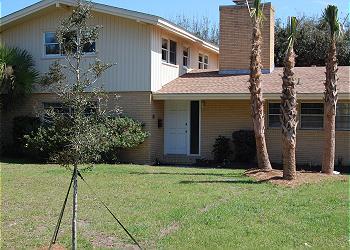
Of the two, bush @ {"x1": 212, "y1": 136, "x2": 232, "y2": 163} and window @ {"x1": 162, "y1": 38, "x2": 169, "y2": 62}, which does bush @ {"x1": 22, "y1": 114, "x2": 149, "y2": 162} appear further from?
window @ {"x1": 162, "y1": 38, "x2": 169, "y2": 62}

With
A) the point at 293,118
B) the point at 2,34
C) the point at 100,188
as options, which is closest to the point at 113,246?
the point at 100,188

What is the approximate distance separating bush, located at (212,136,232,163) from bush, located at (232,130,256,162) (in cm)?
41

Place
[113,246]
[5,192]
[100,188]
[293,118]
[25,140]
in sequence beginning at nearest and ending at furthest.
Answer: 1. [113,246]
2. [5,192]
3. [100,188]
4. [293,118]
5. [25,140]

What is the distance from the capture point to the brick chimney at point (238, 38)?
2214 cm

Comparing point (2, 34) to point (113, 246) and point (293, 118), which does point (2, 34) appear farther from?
point (113, 246)

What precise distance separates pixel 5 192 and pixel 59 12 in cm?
1085

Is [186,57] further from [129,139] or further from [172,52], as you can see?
[129,139]

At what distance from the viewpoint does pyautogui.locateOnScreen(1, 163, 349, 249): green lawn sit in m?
7.47

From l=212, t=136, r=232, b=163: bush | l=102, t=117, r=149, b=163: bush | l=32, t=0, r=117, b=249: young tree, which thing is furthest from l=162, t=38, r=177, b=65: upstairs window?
l=32, t=0, r=117, b=249: young tree

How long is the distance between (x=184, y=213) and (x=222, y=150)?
10.1 m

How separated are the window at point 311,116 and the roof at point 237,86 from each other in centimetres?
77

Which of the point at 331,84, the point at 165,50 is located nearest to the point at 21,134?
the point at 165,50

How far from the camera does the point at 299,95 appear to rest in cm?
1772

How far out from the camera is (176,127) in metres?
20.5
